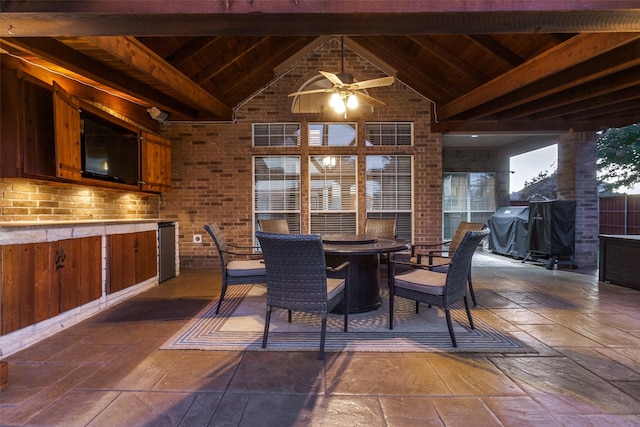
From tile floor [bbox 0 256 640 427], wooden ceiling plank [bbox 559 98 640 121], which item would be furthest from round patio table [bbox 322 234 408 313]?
wooden ceiling plank [bbox 559 98 640 121]

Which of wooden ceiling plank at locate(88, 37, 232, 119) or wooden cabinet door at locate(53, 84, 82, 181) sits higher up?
wooden ceiling plank at locate(88, 37, 232, 119)

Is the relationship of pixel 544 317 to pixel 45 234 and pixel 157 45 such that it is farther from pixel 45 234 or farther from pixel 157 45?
pixel 157 45

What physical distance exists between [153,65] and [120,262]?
234cm

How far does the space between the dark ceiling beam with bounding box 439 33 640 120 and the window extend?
399 centimetres

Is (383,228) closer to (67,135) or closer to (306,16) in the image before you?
(306,16)

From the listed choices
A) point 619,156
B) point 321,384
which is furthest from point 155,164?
point 619,156

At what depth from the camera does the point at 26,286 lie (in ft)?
8.32

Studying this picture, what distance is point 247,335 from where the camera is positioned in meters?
2.77

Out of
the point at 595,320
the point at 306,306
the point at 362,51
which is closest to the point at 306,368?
the point at 306,306

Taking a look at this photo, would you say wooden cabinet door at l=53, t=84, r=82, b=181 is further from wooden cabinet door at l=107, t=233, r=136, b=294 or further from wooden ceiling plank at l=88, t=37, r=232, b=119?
wooden cabinet door at l=107, t=233, r=136, b=294

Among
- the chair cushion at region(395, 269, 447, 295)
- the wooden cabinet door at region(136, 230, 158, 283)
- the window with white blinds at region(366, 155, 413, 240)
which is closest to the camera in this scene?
the chair cushion at region(395, 269, 447, 295)

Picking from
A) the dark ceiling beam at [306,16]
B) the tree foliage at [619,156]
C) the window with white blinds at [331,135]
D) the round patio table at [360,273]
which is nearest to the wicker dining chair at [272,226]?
the round patio table at [360,273]

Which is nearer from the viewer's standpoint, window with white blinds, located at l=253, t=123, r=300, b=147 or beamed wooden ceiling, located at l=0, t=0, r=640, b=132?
beamed wooden ceiling, located at l=0, t=0, r=640, b=132

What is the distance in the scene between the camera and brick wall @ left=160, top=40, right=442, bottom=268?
5688 mm
